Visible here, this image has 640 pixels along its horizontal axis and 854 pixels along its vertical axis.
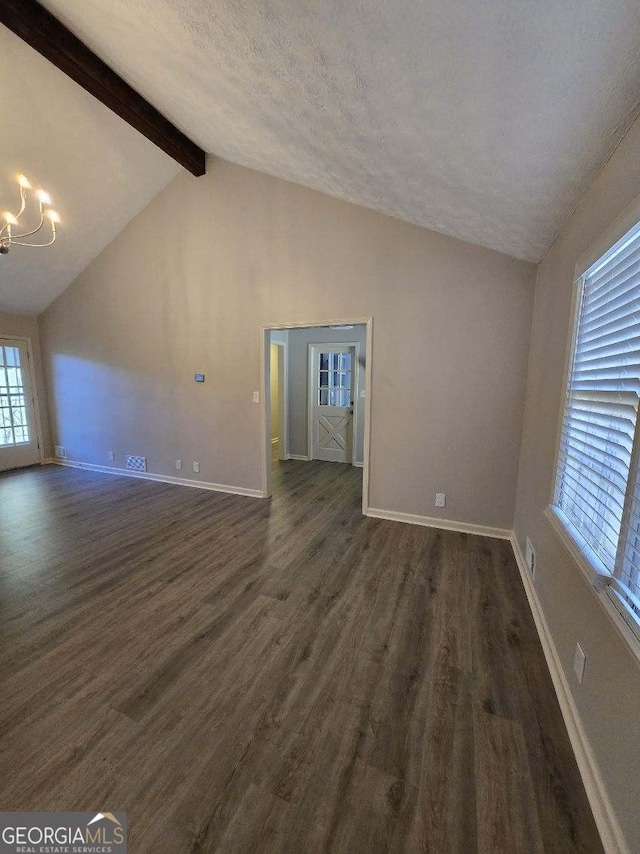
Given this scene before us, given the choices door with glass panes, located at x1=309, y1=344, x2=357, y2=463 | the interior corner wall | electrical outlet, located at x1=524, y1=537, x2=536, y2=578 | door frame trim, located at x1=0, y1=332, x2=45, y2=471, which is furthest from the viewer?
door with glass panes, located at x1=309, y1=344, x2=357, y2=463

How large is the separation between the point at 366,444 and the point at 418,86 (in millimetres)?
2640

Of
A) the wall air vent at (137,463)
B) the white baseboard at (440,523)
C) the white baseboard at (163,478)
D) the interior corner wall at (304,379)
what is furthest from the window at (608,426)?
the wall air vent at (137,463)

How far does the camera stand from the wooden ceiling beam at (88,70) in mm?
2289

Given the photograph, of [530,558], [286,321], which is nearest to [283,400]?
[286,321]

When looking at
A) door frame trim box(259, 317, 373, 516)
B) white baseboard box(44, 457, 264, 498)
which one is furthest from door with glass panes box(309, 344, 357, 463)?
white baseboard box(44, 457, 264, 498)

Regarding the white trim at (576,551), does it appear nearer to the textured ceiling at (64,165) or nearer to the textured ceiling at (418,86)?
the textured ceiling at (418,86)

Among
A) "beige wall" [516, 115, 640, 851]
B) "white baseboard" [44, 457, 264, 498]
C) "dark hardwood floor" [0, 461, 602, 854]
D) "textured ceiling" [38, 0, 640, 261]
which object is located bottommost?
"dark hardwood floor" [0, 461, 602, 854]

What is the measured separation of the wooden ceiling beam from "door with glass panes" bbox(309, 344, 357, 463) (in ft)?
10.2

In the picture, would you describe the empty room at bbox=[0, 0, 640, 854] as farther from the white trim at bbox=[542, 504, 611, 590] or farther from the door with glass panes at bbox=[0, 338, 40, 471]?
the door with glass panes at bbox=[0, 338, 40, 471]

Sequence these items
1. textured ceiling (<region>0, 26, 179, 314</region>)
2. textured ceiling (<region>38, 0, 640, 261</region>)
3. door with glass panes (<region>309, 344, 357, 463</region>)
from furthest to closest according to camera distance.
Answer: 1. door with glass panes (<region>309, 344, 357, 463</region>)
2. textured ceiling (<region>0, 26, 179, 314</region>)
3. textured ceiling (<region>38, 0, 640, 261</region>)

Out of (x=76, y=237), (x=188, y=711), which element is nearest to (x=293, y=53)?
(x=188, y=711)

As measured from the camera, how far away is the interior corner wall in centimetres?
545

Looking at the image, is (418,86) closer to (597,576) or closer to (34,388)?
(597,576)

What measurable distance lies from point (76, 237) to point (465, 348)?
4.74 meters
